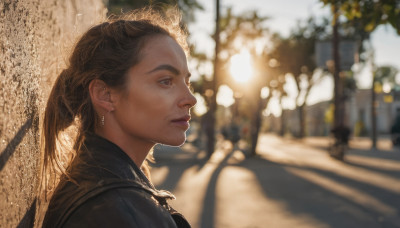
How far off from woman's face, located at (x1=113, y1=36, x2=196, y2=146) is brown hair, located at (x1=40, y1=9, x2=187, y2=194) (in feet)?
0.14

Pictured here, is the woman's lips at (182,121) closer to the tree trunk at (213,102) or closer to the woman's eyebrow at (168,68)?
the woman's eyebrow at (168,68)

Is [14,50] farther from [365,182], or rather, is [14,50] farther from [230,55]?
[230,55]

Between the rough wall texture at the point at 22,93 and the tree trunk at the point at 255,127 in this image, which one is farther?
the tree trunk at the point at 255,127

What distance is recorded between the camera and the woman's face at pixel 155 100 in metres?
1.64

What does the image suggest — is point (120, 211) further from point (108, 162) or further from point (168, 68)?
point (168, 68)

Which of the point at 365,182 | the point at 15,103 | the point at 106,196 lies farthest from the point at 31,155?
the point at 365,182

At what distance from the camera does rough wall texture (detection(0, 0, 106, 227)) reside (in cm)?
136

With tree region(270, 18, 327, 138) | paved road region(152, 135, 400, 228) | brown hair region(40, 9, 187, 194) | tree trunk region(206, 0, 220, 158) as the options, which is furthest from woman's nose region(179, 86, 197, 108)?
tree region(270, 18, 327, 138)

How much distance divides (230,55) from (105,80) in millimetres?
22173

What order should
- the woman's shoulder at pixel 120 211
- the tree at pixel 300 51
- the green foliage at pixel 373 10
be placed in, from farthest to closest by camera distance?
1. the tree at pixel 300 51
2. the green foliage at pixel 373 10
3. the woman's shoulder at pixel 120 211

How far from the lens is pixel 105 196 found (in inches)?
49.4

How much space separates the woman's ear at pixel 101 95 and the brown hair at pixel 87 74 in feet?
0.07

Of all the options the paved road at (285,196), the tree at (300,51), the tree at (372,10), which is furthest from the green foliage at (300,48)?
the tree at (372,10)

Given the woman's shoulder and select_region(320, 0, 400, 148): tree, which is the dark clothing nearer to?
the woman's shoulder
